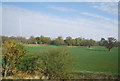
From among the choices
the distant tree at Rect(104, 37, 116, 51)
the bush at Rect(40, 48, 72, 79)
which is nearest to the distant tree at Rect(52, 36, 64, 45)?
the bush at Rect(40, 48, 72, 79)

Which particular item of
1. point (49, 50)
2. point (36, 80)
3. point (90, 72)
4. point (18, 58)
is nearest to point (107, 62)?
point (90, 72)

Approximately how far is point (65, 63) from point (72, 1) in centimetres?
145

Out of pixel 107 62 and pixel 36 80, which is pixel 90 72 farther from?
pixel 36 80

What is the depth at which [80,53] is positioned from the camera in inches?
161

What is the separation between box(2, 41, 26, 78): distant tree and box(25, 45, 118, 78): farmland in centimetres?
21

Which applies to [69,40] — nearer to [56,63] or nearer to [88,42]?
Answer: [88,42]

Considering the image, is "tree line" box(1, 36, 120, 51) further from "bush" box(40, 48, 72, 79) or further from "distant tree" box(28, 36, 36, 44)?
"bush" box(40, 48, 72, 79)

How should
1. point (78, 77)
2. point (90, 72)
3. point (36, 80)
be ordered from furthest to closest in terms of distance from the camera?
point (90, 72), point (78, 77), point (36, 80)

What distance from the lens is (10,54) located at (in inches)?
137

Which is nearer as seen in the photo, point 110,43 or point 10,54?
point 10,54

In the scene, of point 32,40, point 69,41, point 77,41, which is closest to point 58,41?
point 69,41

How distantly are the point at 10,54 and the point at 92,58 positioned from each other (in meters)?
2.09

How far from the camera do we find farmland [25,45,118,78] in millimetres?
3638

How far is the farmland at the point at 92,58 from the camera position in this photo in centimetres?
364
